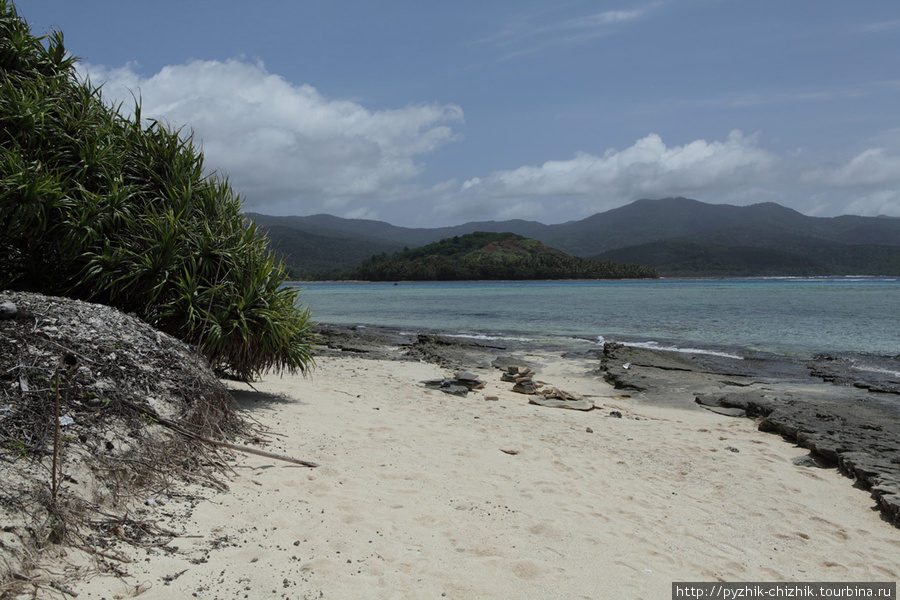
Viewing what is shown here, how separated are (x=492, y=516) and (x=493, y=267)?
12055 cm

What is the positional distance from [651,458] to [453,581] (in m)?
4.35

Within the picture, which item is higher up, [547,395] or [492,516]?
[492,516]

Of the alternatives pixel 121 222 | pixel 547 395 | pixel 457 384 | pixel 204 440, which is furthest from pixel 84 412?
pixel 547 395

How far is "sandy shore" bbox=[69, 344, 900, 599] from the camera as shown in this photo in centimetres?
341

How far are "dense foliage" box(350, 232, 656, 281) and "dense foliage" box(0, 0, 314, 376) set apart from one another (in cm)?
11535

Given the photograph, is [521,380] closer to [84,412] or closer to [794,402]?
[794,402]

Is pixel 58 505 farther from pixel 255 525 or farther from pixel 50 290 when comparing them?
pixel 50 290

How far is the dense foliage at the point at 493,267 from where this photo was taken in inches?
4840

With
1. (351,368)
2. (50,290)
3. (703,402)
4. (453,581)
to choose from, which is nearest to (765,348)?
(703,402)

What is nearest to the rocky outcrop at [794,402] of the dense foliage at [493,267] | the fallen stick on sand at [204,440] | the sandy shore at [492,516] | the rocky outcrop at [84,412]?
the sandy shore at [492,516]

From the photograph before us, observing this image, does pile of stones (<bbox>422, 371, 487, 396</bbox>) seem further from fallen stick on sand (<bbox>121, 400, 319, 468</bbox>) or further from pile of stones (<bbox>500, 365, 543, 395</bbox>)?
fallen stick on sand (<bbox>121, 400, 319, 468</bbox>)

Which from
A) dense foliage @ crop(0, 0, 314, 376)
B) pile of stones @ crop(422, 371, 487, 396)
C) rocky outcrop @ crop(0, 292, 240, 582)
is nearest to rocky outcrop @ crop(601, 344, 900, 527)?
pile of stones @ crop(422, 371, 487, 396)

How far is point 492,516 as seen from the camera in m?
4.59

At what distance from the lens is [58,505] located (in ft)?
10.6
